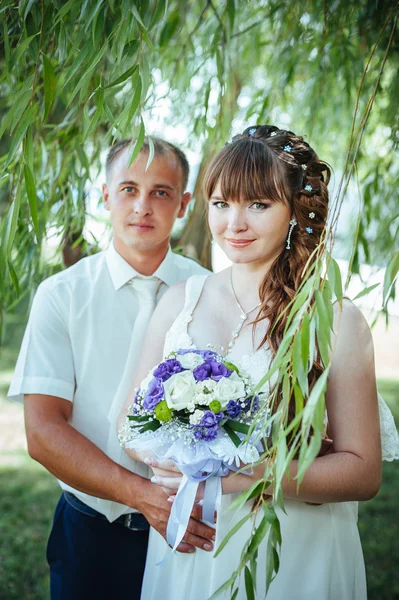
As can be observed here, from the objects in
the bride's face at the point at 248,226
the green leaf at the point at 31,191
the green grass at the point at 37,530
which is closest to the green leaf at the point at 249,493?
the bride's face at the point at 248,226

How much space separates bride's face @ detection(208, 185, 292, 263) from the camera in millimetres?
1802

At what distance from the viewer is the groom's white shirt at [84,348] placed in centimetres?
206

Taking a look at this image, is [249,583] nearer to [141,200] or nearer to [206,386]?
[206,386]

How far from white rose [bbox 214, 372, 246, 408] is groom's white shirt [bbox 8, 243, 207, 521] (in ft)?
2.05

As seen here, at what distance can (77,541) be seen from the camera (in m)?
2.18

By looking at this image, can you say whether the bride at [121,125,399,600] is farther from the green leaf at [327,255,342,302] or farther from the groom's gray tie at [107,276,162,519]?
the green leaf at [327,255,342,302]

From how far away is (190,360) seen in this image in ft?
5.49

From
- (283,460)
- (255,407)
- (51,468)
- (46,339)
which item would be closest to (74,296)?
(46,339)

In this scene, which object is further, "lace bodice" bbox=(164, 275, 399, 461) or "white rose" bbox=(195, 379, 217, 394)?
"lace bodice" bbox=(164, 275, 399, 461)

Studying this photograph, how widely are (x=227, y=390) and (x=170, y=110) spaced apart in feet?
5.95

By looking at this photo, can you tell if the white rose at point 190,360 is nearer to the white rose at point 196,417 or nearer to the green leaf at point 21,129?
the white rose at point 196,417

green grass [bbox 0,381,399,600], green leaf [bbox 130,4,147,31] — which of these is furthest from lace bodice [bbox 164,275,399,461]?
green grass [bbox 0,381,399,600]

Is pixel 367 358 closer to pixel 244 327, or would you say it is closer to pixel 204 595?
pixel 244 327

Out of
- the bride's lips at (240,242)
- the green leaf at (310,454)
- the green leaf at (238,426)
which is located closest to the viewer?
the green leaf at (310,454)
